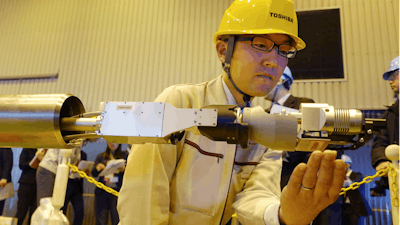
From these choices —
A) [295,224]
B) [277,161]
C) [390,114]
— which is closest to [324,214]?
[390,114]

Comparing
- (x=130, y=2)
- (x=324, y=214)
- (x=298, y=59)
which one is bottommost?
(x=324, y=214)

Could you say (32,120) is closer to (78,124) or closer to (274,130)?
(78,124)

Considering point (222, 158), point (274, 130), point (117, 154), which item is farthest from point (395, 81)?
point (117, 154)

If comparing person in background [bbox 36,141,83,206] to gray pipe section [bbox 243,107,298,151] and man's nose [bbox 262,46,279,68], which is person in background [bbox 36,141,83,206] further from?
gray pipe section [bbox 243,107,298,151]

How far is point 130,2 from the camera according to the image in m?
6.29

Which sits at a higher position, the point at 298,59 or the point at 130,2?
the point at 130,2

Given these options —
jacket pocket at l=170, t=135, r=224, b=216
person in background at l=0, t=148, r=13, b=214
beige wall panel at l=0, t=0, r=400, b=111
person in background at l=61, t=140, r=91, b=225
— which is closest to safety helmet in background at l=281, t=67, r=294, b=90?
beige wall panel at l=0, t=0, r=400, b=111

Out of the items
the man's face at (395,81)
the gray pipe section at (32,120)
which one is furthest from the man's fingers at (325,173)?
the man's face at (395,81)

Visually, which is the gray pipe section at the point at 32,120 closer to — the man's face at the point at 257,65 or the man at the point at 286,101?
the man's face at the point at 257,65

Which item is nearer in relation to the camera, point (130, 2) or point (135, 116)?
point (135, 116)

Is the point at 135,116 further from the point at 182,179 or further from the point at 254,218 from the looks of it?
the point at 254,218

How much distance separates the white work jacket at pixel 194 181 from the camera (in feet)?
3.26

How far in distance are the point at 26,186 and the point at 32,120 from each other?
3988mm

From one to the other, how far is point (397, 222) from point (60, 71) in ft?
21.6
